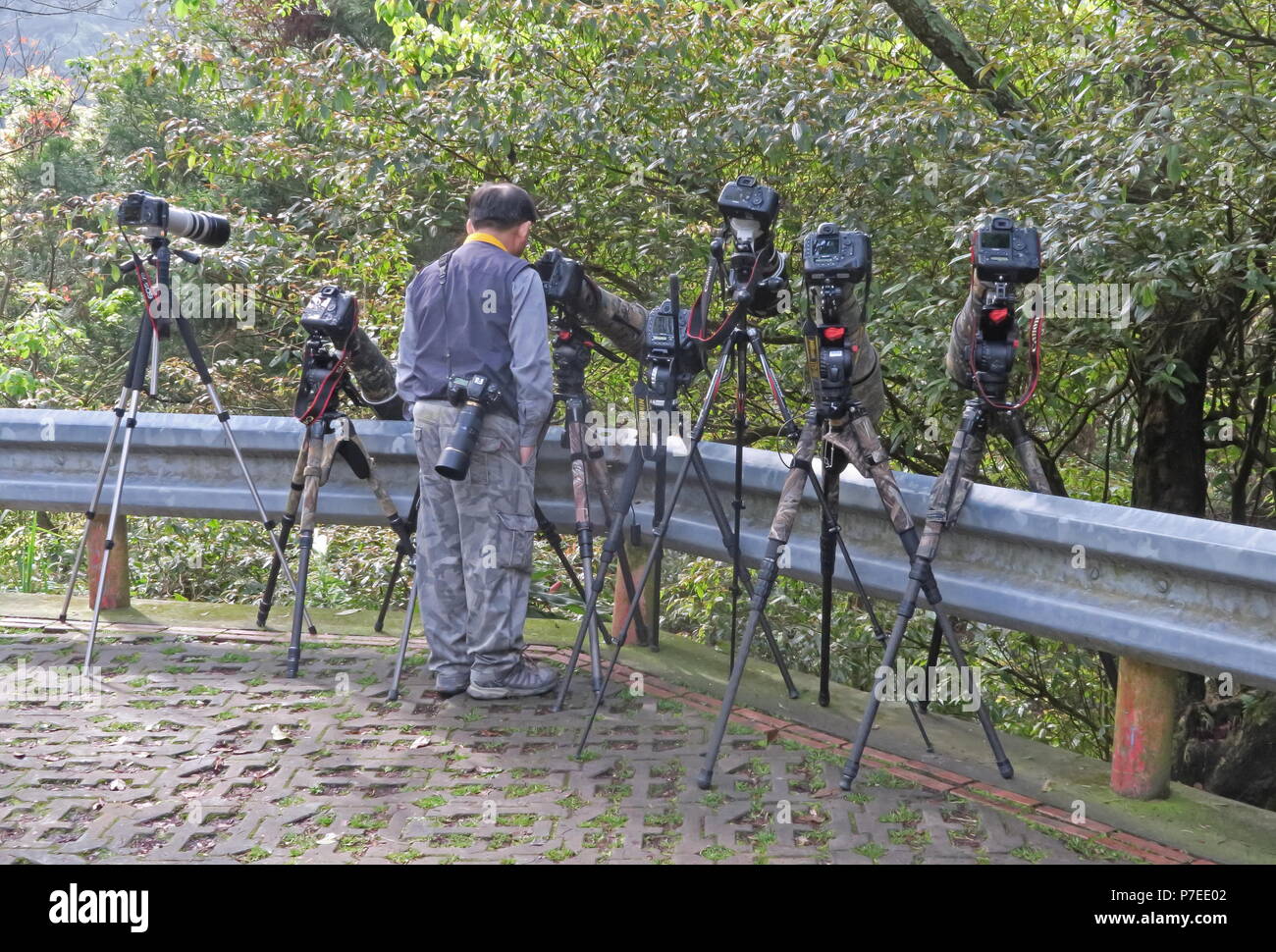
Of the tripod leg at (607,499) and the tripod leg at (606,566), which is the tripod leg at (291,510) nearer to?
the tripod leg at (607,499)

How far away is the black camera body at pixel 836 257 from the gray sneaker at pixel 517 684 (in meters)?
2.02

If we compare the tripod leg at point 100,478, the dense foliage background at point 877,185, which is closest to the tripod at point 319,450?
the tripod leg at point 100,478

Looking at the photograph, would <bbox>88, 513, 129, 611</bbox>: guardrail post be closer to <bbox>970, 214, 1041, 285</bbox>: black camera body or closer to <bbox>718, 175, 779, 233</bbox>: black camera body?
<bbox>718, 175, 779, 233</bbox>: black camera body

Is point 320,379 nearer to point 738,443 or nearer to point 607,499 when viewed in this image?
point 607,499

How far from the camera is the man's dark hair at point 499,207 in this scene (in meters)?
5.48

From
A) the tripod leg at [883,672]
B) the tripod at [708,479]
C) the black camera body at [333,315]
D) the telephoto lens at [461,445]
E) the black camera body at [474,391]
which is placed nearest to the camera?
the tripod leg at [883,672]

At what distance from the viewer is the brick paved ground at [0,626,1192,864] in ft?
13.1

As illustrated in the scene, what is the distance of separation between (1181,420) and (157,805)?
583 centimetres

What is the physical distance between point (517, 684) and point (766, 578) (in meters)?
1.33

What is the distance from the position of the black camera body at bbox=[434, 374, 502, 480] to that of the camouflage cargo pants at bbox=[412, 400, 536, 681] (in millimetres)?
117

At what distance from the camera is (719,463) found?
5.59 metres

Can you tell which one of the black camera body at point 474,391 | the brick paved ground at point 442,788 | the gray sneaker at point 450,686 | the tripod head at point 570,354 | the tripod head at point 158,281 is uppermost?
the tripod head at point 158,281

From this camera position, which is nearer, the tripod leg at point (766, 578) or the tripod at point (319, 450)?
the tripod leg at point (766, 578)

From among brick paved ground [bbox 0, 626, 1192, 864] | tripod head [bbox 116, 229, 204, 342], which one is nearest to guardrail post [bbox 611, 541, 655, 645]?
brick paved ground [bbox 0, 626, 1192, 864]
